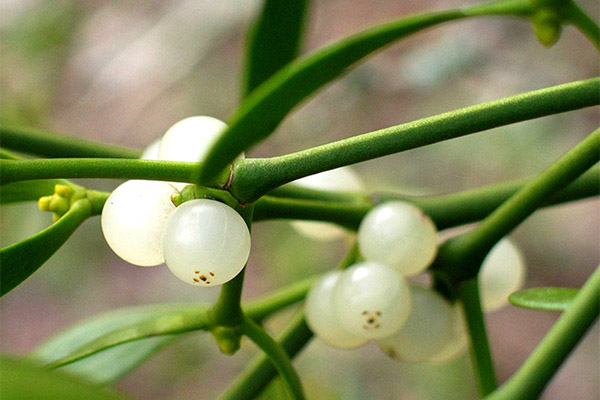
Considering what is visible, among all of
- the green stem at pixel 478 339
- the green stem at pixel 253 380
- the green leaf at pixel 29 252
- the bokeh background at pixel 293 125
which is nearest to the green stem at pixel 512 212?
the green stem at pixel 478 339

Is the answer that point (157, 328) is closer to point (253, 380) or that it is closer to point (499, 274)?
point (253, 380)

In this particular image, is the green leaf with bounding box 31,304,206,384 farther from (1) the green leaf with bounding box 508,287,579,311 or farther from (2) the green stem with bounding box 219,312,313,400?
(1) the green leaf with bounding box 508,287,579,311

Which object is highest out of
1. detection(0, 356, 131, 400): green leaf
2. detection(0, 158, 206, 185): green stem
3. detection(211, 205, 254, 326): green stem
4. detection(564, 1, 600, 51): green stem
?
detection(564, 1, 600, 51): green stem

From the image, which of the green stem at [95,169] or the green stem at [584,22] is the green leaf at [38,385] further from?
the green stem at [584,22]

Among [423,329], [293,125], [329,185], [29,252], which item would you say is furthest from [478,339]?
[293,125]

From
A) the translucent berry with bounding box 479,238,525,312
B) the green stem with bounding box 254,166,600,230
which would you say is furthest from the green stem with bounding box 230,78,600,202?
the translucent berry with bounding box 479,238,525,312
